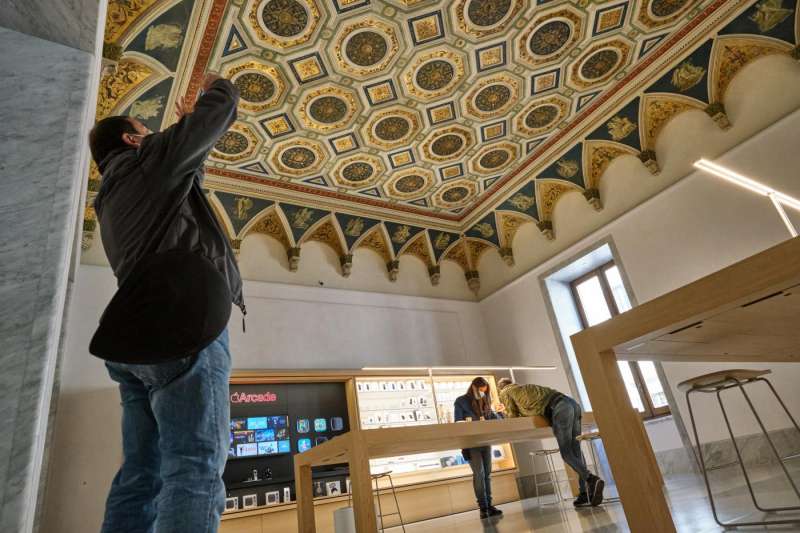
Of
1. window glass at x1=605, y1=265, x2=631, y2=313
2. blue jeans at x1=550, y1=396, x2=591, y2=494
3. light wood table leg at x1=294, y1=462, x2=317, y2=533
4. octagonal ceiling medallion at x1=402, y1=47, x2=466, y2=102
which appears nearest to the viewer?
light wood table leg at x1=294, y1=462, x2=317, y2=533

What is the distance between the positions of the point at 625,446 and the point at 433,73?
6.94m

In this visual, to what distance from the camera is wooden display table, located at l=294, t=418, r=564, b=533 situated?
2996mm

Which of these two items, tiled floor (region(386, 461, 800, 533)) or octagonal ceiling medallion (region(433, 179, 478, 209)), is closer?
tiled floor (region(386, 461, 800, 533))

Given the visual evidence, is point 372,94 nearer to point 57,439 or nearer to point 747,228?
point 747,228

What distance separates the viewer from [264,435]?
745cm

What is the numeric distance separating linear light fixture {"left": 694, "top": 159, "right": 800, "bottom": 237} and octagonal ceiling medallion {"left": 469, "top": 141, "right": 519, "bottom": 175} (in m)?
3.26

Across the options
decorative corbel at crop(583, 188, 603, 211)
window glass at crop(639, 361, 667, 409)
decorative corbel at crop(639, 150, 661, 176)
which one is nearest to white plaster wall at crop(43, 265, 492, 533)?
window glass at crop(639, 361, 667, 409)

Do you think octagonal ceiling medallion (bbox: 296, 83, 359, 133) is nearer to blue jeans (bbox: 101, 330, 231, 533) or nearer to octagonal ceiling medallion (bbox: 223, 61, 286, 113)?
octagonal ceiling medallion (bbox: 223, 61, 286, 113)

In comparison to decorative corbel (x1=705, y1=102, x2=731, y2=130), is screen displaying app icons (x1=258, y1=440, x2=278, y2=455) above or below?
below

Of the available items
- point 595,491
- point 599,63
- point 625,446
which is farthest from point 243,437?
point 599,63

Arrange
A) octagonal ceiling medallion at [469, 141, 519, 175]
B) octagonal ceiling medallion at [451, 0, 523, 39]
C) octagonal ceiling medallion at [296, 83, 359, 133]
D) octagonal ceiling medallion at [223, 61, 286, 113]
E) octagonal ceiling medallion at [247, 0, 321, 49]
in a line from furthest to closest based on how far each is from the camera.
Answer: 1. octagonal ceiling medallion at [469, 141, 519, 175]
2. octagonal ceiling medallion at [296, 83, 359, 133]
3. octagonal ceiling medallion at [223, 61, 286, 113]
4. octagonal ceiling medallion at [451, 0, 523, 39]
5. octagonal ceiling medallion at [247, 0, 321, 49]

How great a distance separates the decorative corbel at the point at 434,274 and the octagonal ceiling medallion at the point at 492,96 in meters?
3.98

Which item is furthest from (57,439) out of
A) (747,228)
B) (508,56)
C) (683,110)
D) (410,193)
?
(683,110)

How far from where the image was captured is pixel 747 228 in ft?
23.1
